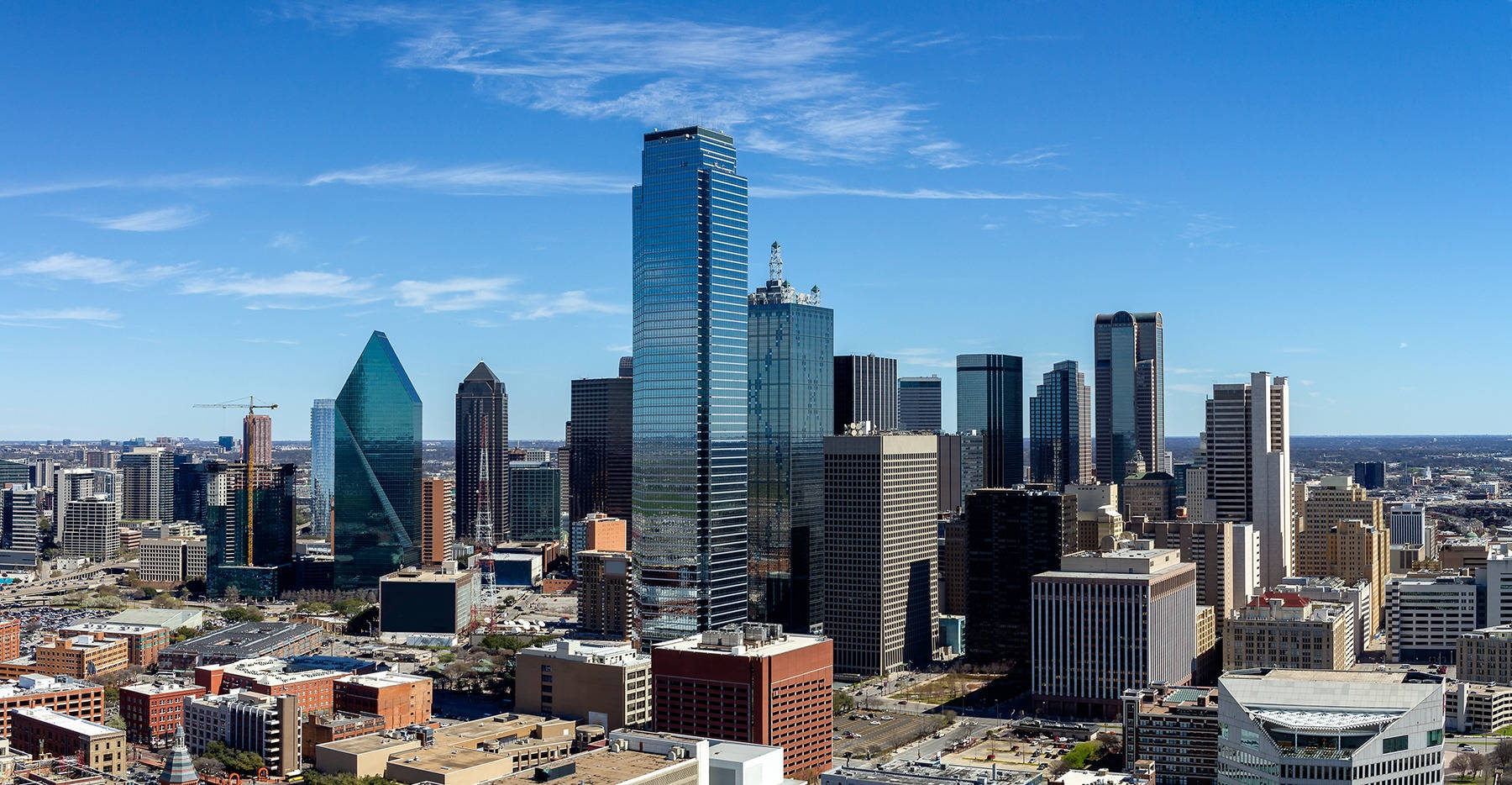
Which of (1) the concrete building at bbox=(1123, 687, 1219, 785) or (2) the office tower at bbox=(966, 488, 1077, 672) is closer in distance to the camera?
(1) the concrete building at bbox=(1123, 687, 1219, 785)

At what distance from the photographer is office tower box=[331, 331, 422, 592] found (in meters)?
145

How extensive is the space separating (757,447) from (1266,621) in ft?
118

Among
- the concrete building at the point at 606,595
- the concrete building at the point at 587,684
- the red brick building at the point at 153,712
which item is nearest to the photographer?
the concrete building at the point at 587,684

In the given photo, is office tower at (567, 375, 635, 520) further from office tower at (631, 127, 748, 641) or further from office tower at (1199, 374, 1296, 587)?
office tower at (631, 127, 748, 641)

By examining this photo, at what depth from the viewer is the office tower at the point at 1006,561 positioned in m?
95.6

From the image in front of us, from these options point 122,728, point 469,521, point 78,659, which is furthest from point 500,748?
point 469,521

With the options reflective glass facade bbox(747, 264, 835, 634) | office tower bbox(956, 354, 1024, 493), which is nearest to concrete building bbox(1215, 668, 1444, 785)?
reflective glass facade bbox(747, 264, 835, 634)

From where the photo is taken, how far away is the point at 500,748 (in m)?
60.4

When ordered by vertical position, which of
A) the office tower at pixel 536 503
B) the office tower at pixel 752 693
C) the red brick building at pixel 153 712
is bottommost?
the red brick building at pixel 153 712

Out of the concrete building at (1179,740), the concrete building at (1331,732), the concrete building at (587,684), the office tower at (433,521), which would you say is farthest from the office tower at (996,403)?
the concrete building at (1331,732)

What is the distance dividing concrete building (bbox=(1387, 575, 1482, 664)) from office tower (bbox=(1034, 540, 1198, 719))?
23992 mm

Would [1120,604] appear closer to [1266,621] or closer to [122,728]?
[1266,621]

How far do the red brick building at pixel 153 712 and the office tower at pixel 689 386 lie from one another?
25572 mm

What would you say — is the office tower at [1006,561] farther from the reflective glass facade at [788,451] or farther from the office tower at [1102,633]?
the office tower at [1102,633]
